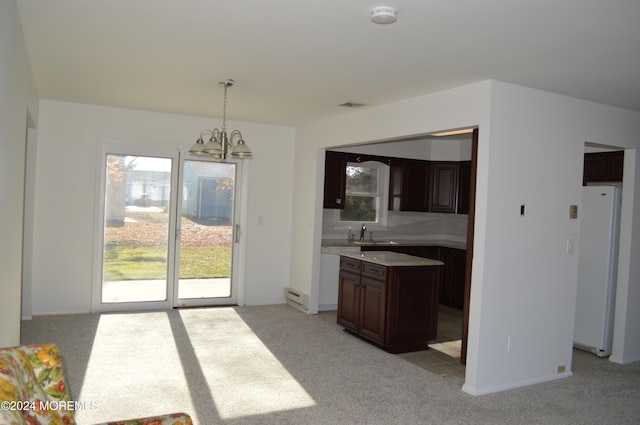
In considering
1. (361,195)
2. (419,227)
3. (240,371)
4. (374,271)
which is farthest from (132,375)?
(419,227)

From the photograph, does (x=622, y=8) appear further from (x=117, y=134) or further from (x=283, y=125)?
(x=117, y=134)

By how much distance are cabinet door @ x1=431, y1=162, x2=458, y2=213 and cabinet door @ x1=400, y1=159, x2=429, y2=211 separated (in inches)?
4.2

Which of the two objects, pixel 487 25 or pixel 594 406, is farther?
pixel 594 406

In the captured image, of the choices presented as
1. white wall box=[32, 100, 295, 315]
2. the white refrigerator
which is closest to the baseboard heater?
white wall box=[32, 100, 295, 315]

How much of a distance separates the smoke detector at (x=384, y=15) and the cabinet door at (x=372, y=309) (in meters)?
2.88

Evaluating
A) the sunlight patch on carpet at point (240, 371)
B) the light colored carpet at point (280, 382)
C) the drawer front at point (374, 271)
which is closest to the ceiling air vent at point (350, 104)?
the drawer front at point (374, 271)

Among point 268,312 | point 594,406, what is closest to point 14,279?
point 268,312

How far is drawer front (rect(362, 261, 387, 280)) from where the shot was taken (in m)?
4.93

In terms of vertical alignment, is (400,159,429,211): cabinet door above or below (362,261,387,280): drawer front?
above

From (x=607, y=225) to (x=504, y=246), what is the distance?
1821mm

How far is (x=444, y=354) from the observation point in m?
4.91

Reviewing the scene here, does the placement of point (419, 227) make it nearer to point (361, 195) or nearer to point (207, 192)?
point (361, 195)

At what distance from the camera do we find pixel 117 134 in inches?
237

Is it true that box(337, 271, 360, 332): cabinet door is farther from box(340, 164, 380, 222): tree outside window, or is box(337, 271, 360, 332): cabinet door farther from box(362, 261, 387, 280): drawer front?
box(340, 164, 380, 222): tree outside window
